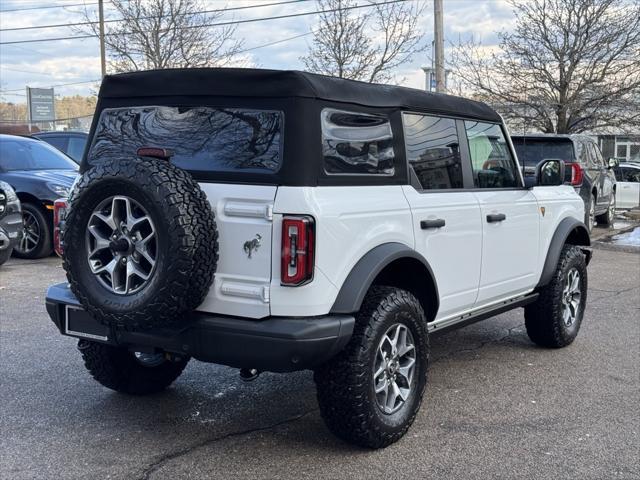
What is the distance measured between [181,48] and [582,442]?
23.8 m

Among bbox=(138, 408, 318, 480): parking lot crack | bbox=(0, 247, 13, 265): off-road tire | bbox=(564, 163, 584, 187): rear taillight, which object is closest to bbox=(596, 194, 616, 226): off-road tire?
bbox=(564, 163, 584, 187): rear taillight

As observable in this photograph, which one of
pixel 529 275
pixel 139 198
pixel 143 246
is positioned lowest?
pixel 529 275

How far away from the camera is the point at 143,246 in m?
3.41

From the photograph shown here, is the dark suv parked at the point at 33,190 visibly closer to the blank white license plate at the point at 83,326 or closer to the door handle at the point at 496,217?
the blank white license plate at the point at 83,326

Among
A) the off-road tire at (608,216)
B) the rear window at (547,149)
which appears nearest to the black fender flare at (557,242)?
the rear window at (547,149)

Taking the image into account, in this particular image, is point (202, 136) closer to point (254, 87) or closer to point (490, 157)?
point (254, 87)

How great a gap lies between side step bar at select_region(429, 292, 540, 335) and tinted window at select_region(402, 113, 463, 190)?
0.87m

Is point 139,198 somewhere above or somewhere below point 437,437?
above

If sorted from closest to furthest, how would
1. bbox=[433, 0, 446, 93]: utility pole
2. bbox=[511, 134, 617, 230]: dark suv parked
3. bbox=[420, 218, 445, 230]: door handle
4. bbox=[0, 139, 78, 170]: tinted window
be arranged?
1. bbox=[420, 218, 445, 230]: door handle
2. bbox=[0, 139, 78, 170]: tinted window
3. bbox=[511, 134, 617, 230]: dark suv parked
4. bbox=[433, 0, 446, 93]: utility pole

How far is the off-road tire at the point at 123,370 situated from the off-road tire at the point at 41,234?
5898 millimetres

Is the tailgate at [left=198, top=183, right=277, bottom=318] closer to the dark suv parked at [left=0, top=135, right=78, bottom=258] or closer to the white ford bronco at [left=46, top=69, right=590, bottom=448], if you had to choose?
the white ford bronco at [left=46, top=69, right=590, bottom=448]

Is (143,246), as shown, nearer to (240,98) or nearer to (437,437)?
(240,98)

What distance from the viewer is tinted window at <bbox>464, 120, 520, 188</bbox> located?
195 inches

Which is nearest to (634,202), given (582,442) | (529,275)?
(529,275)
